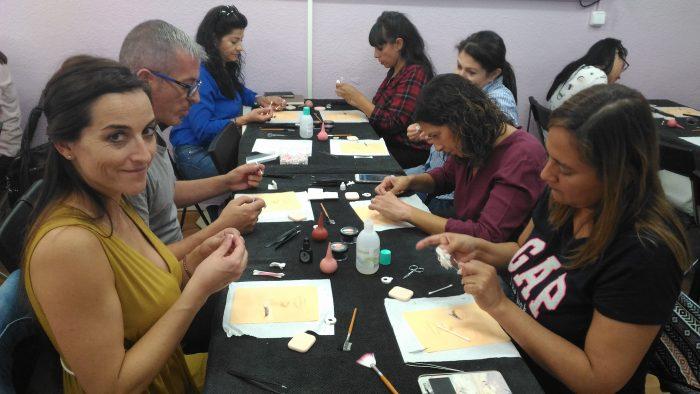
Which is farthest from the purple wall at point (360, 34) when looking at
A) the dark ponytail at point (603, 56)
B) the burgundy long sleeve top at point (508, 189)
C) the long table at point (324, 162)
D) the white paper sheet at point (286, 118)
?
the burgundy long sleeve top at point (508, 189)

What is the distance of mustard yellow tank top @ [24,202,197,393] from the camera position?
3.24ft

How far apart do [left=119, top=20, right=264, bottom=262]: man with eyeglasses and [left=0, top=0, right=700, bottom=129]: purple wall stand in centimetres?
200

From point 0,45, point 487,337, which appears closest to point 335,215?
point 487,337

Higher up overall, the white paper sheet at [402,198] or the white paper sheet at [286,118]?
the white paper sheet at [402,198]

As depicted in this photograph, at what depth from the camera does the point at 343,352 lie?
3.56 ft

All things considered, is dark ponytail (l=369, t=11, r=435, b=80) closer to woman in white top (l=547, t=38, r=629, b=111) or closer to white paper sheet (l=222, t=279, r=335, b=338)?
woman in white top (l=547, t=38, r=629, b=111)

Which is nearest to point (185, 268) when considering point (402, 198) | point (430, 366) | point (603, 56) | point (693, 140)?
point (430, 366)

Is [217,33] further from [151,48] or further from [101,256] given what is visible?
[101,256]

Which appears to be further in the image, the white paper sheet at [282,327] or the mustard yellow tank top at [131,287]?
the white paper sheet at [282,327]

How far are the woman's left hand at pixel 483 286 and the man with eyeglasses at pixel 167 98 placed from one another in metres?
0.79

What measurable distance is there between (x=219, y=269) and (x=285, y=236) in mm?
465

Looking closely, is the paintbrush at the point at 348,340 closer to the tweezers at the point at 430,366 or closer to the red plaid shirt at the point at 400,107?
the tweezers at the point at 430,366

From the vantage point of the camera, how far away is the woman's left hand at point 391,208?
5.61 ft

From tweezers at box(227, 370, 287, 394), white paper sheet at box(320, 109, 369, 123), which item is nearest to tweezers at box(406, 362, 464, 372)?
tweezers at box(227, 370, 287, 394)
